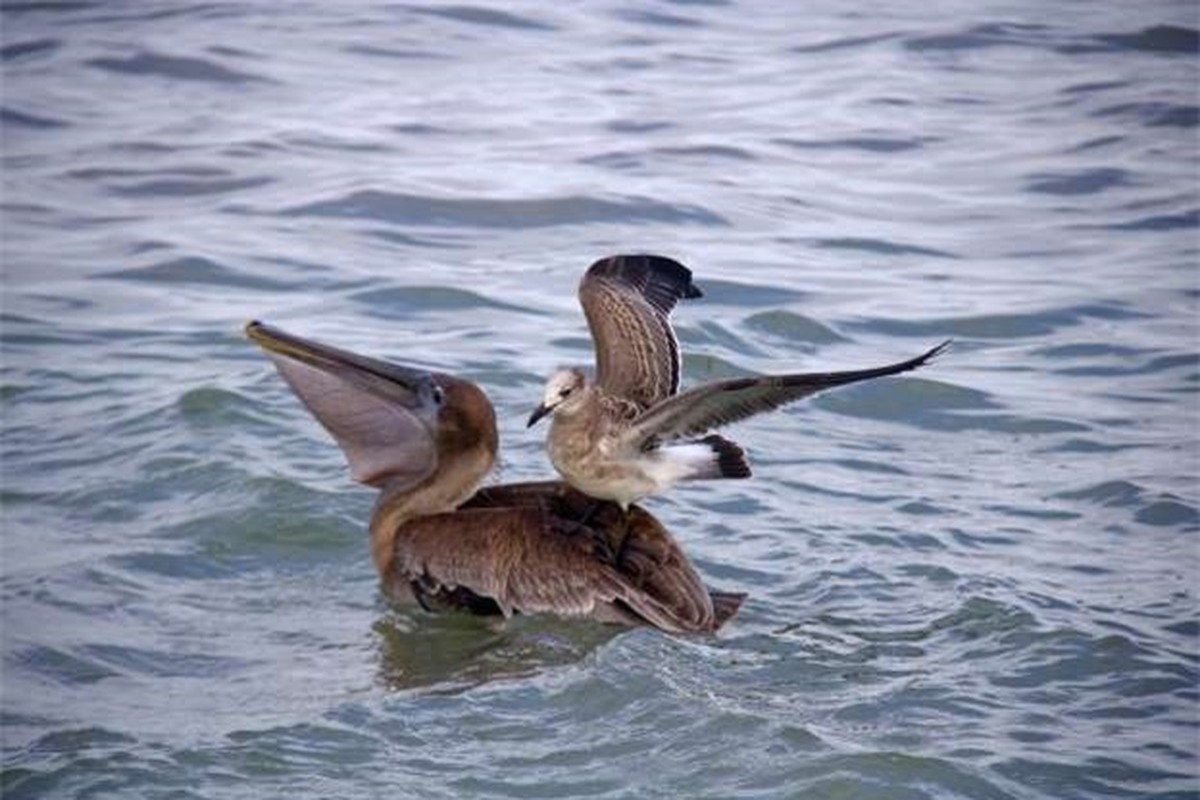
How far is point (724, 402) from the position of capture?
21.0 feet

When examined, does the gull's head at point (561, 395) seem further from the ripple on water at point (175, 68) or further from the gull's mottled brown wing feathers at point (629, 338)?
the ripple on water at point (175, 68)

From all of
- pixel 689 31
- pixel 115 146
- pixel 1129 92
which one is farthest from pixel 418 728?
pixel 689 31

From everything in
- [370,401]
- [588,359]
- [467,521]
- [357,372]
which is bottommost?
[588,359]

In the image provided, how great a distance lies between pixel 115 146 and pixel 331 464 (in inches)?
212

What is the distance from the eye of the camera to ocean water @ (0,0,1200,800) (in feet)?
20.7

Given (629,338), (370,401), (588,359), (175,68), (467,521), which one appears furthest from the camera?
(175,68)

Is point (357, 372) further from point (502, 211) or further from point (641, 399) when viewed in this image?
point (502, 211)

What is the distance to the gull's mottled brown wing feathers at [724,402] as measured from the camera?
6098mm

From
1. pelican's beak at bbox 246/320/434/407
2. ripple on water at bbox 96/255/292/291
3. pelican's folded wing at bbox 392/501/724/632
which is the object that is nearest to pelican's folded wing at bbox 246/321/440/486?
pelican's beak at bbox 246/320/434/407

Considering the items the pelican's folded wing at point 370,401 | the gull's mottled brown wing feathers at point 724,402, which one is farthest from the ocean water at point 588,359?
the gull's mottled brown wing feathers at point 724,402

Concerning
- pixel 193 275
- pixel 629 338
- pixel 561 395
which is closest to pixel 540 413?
pixel 561 395

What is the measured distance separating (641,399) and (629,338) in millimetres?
245

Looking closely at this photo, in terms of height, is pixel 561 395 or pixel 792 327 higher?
pixel 561 395

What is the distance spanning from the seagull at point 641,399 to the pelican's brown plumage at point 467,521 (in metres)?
0.21
